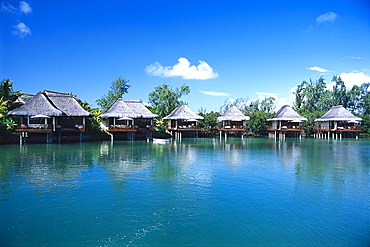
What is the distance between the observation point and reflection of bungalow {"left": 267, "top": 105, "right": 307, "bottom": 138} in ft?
133

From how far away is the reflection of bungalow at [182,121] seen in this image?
36.9 m

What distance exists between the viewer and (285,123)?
42.1 meters

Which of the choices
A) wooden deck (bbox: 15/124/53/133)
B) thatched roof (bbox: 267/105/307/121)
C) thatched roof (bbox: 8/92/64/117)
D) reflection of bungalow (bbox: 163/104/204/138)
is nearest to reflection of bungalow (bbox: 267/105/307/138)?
thatched roof (bbox: 267/105/307/121)

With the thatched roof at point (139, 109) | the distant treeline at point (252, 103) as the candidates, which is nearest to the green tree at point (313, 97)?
the distant treeline at point (252, 103)

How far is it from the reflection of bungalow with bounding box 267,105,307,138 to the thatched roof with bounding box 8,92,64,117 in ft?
97.9

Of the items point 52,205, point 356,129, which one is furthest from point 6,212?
point 356,129

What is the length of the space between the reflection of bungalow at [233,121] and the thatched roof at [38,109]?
21851 millimetres

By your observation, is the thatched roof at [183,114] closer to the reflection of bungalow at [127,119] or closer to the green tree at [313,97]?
the reflection of bungalow at [127,119]

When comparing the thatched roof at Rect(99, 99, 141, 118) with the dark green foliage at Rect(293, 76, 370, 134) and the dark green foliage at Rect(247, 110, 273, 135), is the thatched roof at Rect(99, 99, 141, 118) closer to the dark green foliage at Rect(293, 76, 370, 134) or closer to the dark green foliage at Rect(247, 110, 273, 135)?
the dark green foliage at Rect(247, 110, 273, 135)

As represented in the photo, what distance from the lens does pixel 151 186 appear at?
10.4 meters

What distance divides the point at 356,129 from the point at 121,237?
4464 cm

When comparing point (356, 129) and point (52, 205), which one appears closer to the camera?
point (52, 205)

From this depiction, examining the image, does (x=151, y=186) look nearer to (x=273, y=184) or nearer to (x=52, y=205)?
A: (x=52, y=205)

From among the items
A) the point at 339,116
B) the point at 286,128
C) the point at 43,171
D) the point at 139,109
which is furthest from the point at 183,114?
the point at 43,171
